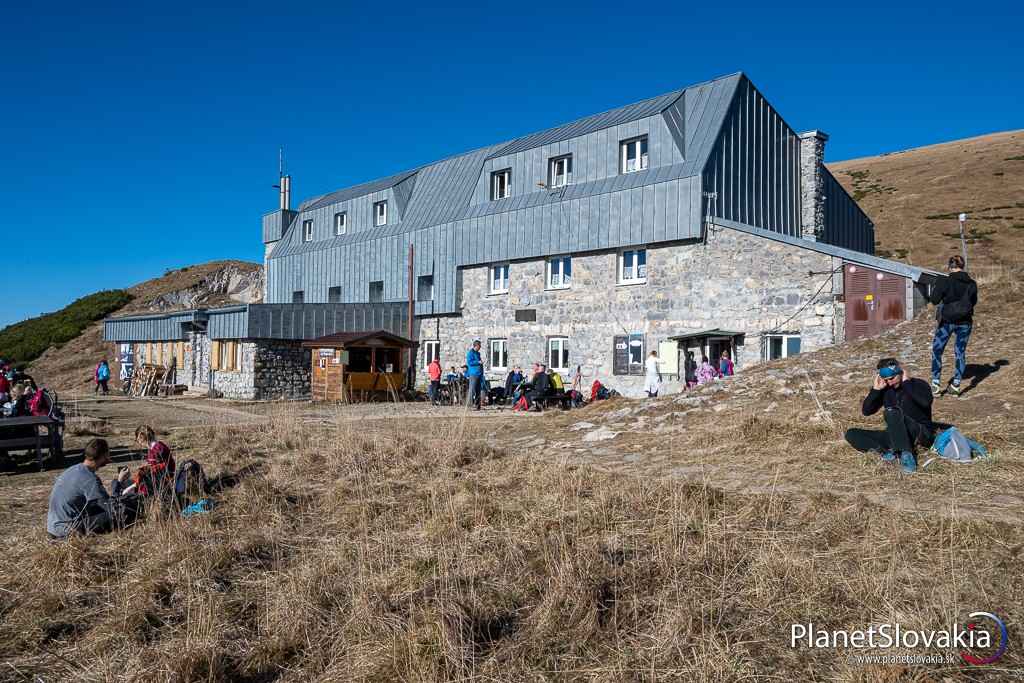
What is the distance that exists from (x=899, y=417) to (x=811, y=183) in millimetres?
19015

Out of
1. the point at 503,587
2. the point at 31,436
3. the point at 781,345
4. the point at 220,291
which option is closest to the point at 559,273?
the point at 781,345

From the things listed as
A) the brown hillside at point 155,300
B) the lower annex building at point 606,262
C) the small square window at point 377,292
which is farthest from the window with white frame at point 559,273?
the brown hillside at point 155,300

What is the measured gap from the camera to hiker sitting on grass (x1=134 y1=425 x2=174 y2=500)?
26.0 feet

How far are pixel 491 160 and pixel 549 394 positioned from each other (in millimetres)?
11584

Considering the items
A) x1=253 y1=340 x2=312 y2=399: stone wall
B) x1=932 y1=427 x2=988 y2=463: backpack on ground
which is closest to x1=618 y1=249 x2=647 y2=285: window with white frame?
x1=253 y1=340 x2=312 y2=399: stone wall

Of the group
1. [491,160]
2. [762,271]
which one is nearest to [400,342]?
[491,160]

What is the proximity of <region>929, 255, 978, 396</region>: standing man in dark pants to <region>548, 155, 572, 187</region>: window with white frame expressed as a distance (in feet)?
50.6

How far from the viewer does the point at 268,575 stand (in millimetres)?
5770

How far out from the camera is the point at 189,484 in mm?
8453

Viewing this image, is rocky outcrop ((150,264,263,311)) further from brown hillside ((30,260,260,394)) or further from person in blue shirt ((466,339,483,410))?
person in blue shirt ((466,339,483,410))

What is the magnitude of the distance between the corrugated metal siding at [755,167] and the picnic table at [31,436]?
16.7 metres

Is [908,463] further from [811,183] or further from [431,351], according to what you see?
[431,351]

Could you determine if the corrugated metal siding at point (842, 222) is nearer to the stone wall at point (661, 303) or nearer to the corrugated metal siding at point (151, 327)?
the stone wall at point (661, 303)

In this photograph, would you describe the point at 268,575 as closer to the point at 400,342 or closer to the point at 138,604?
the point at 138,604
